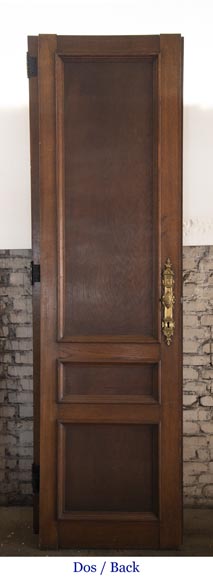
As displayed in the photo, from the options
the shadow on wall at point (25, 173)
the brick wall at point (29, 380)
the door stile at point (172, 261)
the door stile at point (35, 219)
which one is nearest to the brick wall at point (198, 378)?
the brick wall at point (29, 380)

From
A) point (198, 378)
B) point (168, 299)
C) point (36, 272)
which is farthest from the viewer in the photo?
point (198, 378)

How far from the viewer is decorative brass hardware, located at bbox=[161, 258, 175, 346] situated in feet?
8.96

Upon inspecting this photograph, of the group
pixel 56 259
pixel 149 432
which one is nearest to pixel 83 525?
pixel 149 432

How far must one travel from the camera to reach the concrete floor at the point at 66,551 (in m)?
2.80

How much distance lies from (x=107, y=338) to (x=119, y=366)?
0.48 feet

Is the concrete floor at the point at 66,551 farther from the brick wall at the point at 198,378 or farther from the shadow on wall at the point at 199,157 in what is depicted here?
the shadow on wall at the point at 199,157

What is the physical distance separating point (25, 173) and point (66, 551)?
190 centimetres

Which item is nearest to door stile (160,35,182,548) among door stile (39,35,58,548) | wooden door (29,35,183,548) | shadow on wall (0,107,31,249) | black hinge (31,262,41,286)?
wooden door (29,35,183,548)

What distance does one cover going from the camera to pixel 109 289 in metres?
2.79

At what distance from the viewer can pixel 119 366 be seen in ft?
9.23

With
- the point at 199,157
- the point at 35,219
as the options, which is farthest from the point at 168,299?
the point at 199,157

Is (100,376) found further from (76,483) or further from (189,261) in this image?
(189,261)

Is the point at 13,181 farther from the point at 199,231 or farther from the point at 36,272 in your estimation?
the point at 199,231

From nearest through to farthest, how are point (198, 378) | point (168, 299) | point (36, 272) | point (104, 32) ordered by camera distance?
point (168, 299) < point (36, 272) < point (104, 32) < point (198, 378)
